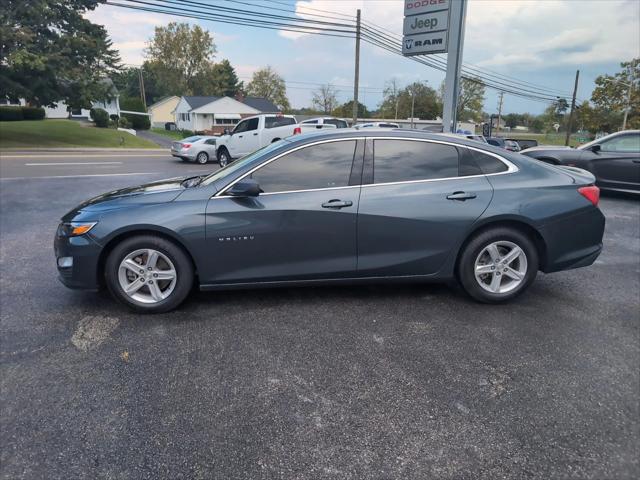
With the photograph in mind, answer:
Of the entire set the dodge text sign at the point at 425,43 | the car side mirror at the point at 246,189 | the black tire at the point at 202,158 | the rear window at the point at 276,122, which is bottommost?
the black tire at the point at 202,158

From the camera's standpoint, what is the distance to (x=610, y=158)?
383 inches

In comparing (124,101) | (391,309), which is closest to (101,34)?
(391,309)

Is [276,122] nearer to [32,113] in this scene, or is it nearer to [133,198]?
[133,198]

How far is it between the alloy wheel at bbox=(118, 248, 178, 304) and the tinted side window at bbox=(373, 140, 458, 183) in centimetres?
195

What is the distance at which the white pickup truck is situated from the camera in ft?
58.0

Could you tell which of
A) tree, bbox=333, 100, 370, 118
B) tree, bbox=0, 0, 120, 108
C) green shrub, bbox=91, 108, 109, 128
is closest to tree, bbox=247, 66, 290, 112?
tree, bbox=333, 100, 370, 118

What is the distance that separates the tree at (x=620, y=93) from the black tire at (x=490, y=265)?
52.1m

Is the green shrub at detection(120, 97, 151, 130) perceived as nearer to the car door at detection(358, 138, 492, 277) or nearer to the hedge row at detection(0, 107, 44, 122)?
the hedge row at detection(0, 107, 44, 122)

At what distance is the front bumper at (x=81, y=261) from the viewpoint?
12.2 feet

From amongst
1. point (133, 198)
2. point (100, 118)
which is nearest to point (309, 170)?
point (133, 198)

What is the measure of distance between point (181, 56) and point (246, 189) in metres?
79.6

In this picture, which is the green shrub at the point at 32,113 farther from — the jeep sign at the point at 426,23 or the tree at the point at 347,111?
the tree at the point at 347,111

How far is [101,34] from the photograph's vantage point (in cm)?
2708

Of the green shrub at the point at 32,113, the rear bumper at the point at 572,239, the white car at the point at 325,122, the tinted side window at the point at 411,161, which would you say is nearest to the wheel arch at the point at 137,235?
the tinted side window at the point at 411,161
